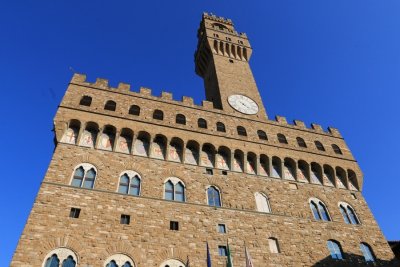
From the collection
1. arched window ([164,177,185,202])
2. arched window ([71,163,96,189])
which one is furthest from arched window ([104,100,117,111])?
arched window ([164,177,185,202])

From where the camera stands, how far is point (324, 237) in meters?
15.8

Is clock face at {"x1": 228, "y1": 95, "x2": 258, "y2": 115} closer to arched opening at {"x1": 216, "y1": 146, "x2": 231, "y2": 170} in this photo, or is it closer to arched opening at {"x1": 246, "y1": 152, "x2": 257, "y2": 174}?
arched opening at {"x1": 246, "y1": 152, "x2": 257, "y2": 174}

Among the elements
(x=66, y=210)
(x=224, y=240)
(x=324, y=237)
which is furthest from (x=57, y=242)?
(x=324, y=237)

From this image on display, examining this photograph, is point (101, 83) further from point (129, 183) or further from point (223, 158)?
point (223, 158)

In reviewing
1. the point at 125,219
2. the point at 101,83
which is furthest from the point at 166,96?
the point at 125,219

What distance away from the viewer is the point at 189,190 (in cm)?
1547

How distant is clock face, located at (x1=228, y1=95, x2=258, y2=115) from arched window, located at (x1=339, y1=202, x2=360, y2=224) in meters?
7.36

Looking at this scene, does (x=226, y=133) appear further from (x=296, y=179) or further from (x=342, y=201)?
(x=342, y=201)

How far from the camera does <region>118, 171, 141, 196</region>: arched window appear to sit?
14461mm

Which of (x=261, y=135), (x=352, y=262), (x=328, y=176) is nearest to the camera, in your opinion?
(x=352, y=262)

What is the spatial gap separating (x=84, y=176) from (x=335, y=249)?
38.5 ft

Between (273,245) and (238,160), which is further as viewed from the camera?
(238,160)

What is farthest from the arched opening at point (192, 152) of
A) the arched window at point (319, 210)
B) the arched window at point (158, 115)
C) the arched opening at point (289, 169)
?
the arched window at point (319, 210)

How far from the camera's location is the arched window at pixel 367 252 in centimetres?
1585
